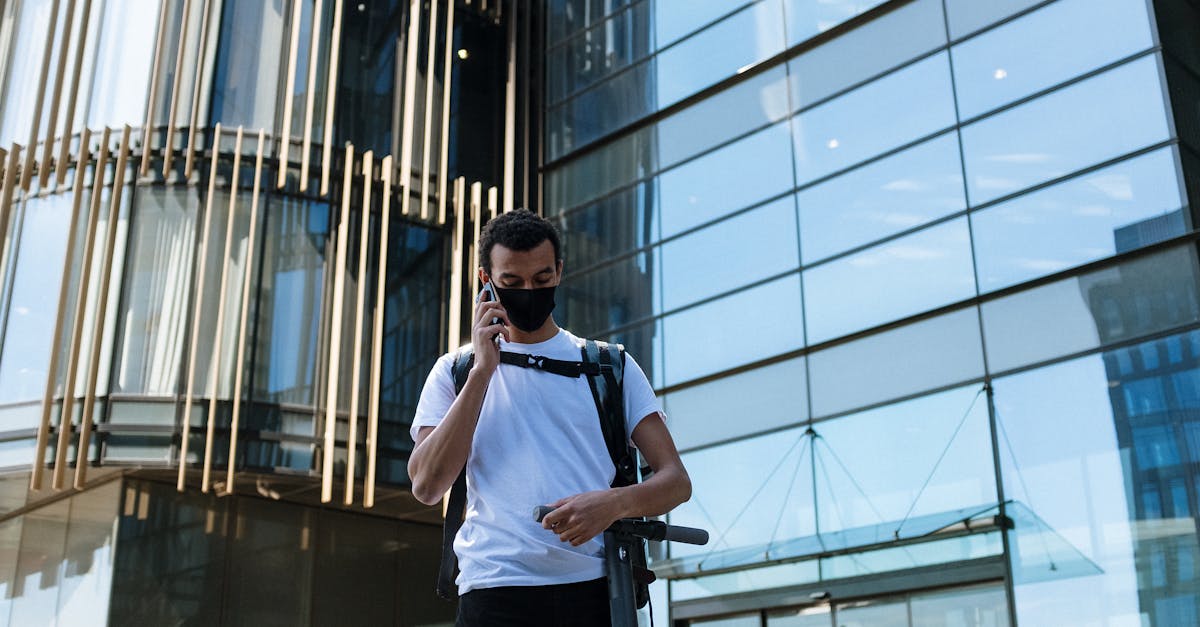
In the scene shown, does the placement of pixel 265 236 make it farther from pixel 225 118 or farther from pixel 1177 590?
pixel 1177 590

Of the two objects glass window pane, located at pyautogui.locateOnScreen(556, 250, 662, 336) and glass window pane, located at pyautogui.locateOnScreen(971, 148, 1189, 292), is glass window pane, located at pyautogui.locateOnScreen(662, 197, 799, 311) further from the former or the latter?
glass window pane, located at pyautogui.locateOnScreen(971, 148, 1189, 292)

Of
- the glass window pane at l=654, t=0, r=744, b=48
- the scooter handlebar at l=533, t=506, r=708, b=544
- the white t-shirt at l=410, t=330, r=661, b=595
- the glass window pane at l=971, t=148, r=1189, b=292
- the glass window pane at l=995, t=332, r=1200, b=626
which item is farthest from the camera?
the glass window pane at l=654, t=0, r=744, b=48

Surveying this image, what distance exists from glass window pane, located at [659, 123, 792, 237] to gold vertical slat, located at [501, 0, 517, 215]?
91.2 inches

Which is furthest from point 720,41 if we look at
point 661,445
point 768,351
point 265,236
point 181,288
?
point 661,445

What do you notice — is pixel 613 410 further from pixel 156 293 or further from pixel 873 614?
pixel 156 293

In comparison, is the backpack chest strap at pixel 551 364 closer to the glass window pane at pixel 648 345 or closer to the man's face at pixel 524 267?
the man's face at pixel 524 267

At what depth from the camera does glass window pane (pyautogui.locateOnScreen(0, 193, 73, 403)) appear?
13.8 metres

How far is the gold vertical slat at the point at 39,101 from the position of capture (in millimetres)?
14086

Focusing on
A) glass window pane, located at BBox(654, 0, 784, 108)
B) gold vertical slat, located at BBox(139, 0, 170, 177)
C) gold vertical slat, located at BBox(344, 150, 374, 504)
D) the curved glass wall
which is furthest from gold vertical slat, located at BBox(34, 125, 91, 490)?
glass window pane, located at BBox(654, 0, 784, 108)

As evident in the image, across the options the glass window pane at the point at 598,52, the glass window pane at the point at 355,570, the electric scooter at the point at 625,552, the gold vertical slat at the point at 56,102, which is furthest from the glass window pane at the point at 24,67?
the electric scooter at the point at 625,552

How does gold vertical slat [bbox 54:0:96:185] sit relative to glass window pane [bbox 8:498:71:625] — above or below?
above

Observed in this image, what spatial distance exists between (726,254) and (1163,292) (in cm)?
504

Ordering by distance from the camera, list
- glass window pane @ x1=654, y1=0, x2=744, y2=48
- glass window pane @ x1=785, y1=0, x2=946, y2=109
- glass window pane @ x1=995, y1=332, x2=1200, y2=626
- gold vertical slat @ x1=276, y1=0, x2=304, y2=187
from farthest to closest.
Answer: glass window pane @ x1=654, y1=0, x2=744, y2=48, gold vertical slat @ x1=276, y1=0, x2=304, y2=187, glass window pane @ x1=785, y1=0, x2=946, y2=109, glass window pane @ x1=995, y1=332, x2=1200, y2=626

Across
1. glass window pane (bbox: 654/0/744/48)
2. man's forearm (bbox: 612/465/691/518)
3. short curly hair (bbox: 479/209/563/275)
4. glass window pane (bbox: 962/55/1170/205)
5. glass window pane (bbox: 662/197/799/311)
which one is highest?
glass window pane (bbox: 654/0/744/48)
